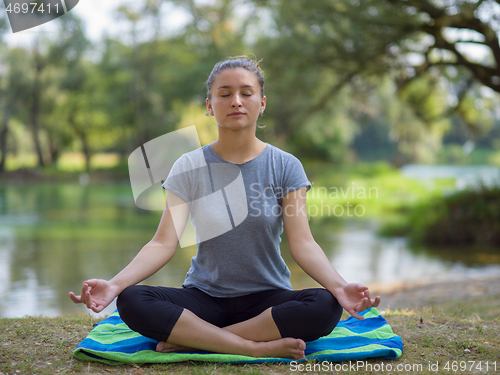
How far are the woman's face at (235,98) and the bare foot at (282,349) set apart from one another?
1.03 meters

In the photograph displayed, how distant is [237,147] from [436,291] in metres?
4.31

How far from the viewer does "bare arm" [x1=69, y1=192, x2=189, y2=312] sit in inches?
84.2

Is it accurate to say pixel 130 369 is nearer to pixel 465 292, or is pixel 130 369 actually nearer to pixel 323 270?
pixel 323 270

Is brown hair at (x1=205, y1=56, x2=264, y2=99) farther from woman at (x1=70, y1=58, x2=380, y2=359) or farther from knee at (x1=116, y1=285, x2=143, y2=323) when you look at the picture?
knee at (x1=116, y1=285, x2=143, y2=323)

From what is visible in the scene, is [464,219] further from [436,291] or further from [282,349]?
[282,349]

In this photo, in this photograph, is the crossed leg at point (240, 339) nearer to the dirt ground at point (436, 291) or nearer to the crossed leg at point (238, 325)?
the crossed leg at point (238, 325)

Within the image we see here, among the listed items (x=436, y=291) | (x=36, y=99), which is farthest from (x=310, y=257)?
(x=36, y=99)

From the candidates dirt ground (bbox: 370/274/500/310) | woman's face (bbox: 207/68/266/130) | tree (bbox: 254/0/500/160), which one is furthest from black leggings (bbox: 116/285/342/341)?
tree (bbox: 254/0/500/160)

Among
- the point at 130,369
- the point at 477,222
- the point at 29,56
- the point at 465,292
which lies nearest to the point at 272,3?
the point at 477,222

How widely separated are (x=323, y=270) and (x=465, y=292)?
4082 millimetres

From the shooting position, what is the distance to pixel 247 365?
2.17 meters

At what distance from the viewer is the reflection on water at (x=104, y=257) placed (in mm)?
6277

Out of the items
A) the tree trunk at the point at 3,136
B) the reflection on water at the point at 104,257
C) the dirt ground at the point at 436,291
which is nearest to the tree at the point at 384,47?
the reflection on water at the point at 104,257

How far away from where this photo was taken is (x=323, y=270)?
7.51 feet
